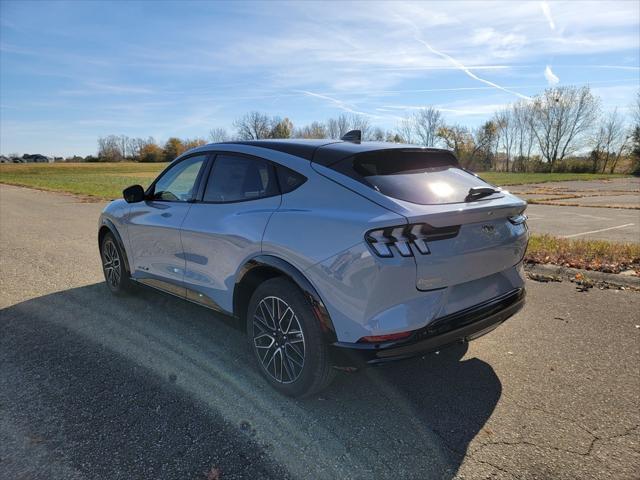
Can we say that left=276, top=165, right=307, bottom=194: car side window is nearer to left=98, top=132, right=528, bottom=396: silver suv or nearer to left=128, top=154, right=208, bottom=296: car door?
left=98, top=132, right=528, bottom=396: silver suv

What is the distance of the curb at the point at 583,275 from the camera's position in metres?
5.34

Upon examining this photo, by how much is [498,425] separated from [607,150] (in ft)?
289

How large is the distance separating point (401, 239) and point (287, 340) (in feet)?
3.45

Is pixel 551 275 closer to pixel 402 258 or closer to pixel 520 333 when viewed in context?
pixel 520 333

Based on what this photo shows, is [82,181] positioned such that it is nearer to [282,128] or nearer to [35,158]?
[282,128]

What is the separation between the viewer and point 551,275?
5801mm

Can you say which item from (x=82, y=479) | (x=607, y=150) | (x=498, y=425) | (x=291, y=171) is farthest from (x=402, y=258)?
(x=607, y=150)

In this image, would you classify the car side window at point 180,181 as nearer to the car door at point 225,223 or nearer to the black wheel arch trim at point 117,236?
the car door at point 225,223

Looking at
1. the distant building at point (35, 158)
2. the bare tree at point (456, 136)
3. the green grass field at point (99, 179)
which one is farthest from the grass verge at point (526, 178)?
the distant building at point (35, 158)

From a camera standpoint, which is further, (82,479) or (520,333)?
(520,333)

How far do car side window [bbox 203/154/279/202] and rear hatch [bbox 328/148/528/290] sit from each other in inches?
22.1

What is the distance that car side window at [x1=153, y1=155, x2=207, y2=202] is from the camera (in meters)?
3.78

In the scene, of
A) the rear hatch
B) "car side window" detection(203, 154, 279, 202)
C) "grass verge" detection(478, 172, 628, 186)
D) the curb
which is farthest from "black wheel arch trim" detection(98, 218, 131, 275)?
"grass verge" detection(478, 172, 628, 186)

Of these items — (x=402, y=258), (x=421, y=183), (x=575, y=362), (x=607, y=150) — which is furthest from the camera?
(x=607, y=150)
